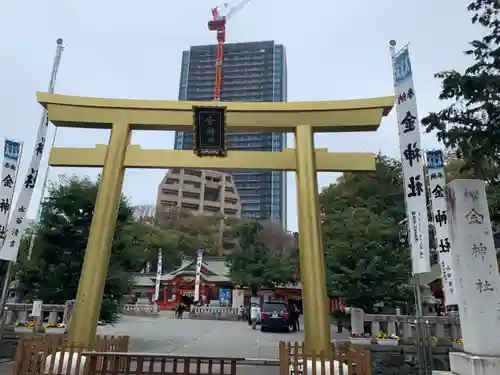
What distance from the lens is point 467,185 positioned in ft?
18.5

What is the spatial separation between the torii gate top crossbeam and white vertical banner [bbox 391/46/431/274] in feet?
1.64

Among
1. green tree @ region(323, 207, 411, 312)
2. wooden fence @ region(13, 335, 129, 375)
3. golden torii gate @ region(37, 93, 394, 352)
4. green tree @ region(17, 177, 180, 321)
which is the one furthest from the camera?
green tree @ region(323, 207, 411, 312)

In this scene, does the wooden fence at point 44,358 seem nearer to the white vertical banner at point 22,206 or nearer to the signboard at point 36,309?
the white vertical banner at point 22,206

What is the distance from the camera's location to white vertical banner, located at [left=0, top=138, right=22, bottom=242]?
9.13 metres

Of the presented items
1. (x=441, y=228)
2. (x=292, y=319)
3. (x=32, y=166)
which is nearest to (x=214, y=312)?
(x=292, y=319)

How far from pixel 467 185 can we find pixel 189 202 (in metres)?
58.3

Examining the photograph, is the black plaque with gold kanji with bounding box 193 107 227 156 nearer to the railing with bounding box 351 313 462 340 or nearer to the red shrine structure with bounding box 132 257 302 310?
the railing with bounding box 351 313 462 340

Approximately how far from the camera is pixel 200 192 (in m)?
63.5

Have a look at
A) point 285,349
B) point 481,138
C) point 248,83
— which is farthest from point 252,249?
point 248,83

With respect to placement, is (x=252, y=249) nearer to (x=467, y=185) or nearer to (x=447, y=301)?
(x=447, y=301)

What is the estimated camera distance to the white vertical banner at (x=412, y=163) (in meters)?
7.92

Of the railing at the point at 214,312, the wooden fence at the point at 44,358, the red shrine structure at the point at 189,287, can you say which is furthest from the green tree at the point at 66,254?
the red shrine structure at the point at 189,287

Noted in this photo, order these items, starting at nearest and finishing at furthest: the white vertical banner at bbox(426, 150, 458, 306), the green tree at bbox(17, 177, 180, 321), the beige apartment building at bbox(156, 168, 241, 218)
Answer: the white vertical banner at bbox(426, 150, 458, 306)
the green tree at bbox(17, 177, 180, 321)
the beige apartment building at bbox(156, 168, 241, 218)

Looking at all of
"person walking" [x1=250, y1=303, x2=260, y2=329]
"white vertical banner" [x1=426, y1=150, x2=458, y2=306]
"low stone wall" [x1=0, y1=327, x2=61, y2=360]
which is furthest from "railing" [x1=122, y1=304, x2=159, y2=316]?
"white vertical banner" [x1=426, y1=150, x2=458, y2=306]
